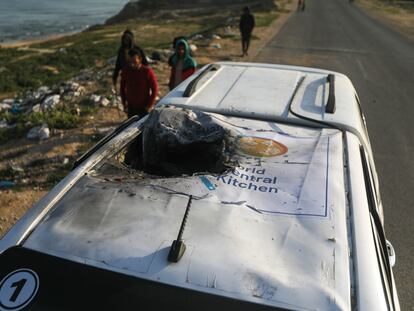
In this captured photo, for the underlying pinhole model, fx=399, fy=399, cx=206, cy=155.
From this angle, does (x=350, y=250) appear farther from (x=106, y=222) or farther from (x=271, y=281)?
(x=106, y=222)

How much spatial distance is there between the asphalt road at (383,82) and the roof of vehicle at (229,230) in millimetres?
2447

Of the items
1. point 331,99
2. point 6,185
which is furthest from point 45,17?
point 331,99

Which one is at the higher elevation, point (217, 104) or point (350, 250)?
point (217, 104)

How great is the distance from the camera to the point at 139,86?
5.86 meters

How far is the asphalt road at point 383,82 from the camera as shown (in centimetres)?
499

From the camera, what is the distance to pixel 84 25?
59656 mm

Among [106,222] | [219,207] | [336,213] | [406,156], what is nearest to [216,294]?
[219,207]

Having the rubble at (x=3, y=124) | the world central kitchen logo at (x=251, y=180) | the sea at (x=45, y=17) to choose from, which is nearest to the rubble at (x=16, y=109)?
the rubble at (x=3, y=124)

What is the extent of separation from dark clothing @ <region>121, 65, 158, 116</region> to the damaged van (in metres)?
2.97

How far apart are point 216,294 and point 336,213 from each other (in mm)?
802

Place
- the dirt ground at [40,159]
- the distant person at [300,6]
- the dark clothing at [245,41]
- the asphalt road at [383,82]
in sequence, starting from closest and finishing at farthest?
the asphalt road at [383,82]
the dirt ground at [40,159]
the dark clothing at [245,41]
the distant person at [300,6]

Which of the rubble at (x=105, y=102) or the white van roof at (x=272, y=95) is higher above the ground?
the white van roof at (x=272, y=95)

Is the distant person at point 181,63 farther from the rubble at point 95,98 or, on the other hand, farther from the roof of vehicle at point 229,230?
the roof of vehicle at point 229,230

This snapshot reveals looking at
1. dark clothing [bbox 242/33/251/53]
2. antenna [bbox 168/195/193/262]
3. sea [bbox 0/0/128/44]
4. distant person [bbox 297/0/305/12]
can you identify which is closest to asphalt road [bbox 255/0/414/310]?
dark clothing [bbox 242/33/251/53]
